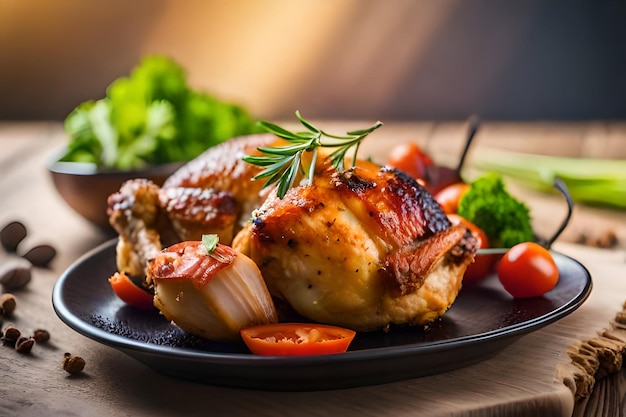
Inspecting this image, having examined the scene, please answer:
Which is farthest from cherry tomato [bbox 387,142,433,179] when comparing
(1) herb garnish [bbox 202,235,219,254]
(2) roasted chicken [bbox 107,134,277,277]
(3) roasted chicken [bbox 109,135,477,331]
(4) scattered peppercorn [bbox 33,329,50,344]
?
(4) scattered peppercorn [bbox 33,329,50,344]

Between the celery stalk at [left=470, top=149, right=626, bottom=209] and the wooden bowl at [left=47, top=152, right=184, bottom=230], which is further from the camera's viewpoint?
the celery stalk at [left=470, top=149, right=626, bottom=209]

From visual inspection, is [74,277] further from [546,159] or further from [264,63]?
[264,63]

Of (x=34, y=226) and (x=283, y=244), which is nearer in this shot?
(x=283, y=244)

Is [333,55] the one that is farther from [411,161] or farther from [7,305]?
[7,305]

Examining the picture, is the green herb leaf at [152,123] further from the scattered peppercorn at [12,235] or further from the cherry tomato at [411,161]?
the cherry tomato at [411,161]

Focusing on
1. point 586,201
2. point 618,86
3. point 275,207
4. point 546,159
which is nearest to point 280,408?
point 275,207

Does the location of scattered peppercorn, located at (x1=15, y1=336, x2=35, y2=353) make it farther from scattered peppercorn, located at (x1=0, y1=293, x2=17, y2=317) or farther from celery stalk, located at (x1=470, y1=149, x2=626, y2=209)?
celery stalk, located at (x1=470, y1=149, x2=626, y2=209)
